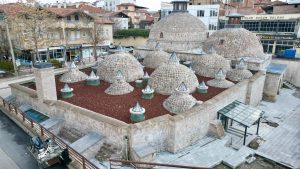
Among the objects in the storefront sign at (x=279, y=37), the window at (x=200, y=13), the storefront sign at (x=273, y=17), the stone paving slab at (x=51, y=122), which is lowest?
the stone paving slab at (x=51, y=122)

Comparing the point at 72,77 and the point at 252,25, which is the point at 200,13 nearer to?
the point at 252,25

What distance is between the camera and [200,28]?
30.8 m

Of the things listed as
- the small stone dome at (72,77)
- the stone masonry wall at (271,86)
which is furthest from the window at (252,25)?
the small stone dome at (72,77)

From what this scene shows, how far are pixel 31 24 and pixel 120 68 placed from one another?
57.8 feet

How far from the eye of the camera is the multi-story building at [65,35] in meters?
34.8

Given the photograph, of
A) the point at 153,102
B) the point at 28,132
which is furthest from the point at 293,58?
the point at 28,132

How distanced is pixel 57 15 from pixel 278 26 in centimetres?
3614

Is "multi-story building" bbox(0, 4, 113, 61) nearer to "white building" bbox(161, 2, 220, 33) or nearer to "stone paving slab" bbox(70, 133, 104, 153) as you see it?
"white building" bbox(161, 2, 220, 33)

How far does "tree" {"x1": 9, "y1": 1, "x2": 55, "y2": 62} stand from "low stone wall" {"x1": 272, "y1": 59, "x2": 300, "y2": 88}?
1258 inches

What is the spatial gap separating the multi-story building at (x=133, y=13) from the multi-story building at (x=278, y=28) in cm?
3462

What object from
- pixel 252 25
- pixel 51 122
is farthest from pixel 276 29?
pixel 51 122

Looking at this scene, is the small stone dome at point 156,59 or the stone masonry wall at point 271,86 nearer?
the stone masonry wall at point 271,86

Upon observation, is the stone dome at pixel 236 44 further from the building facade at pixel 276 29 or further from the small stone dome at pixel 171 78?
the building facade at pixel 276 29

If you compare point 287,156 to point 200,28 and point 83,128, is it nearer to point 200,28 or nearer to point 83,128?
point 83,128
